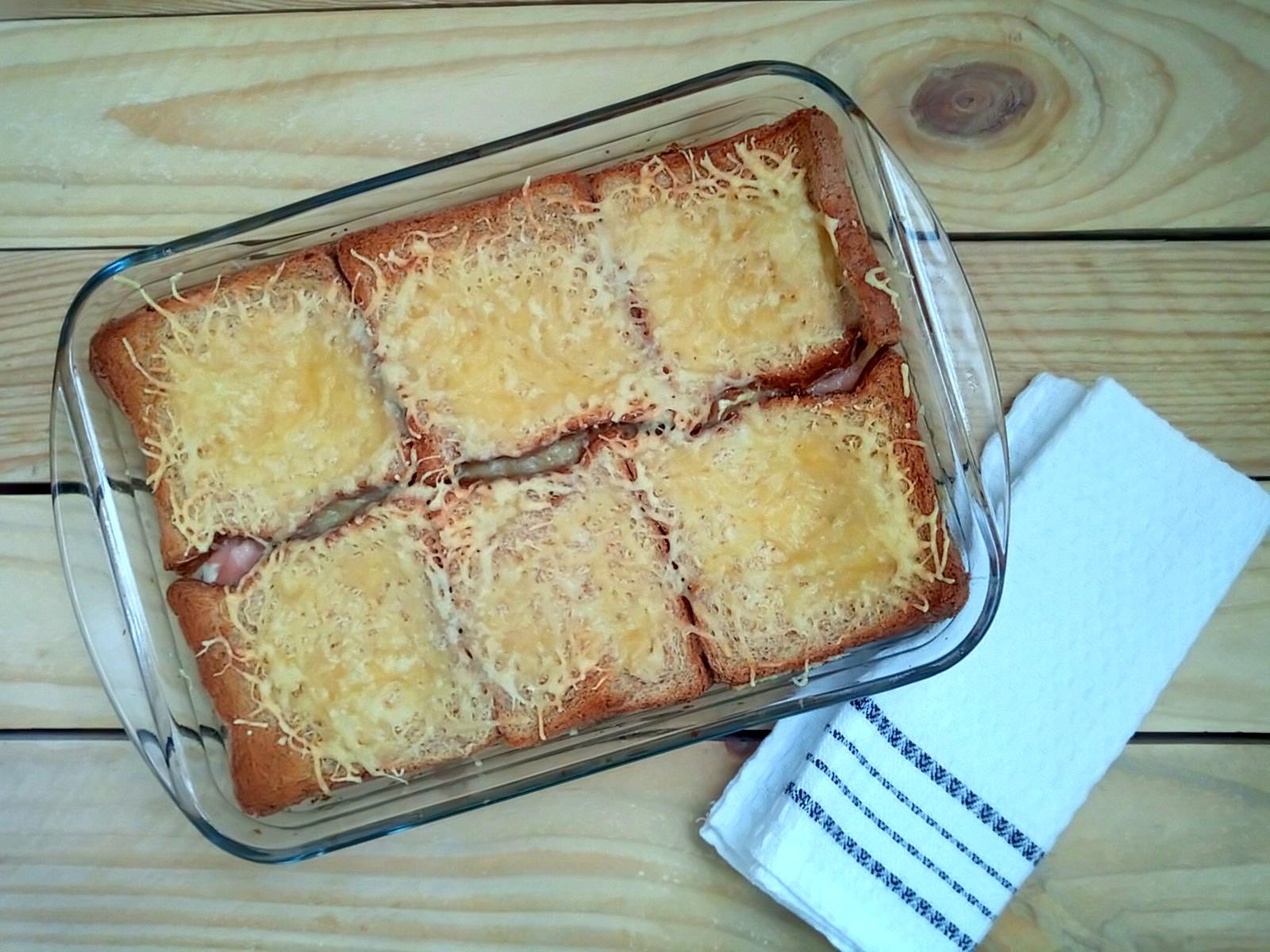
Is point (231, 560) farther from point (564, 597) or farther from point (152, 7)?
point (152, 7)

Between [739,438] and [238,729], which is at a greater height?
[739,438]

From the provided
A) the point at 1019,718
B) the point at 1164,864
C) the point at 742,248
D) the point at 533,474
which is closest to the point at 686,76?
the point at 742,248

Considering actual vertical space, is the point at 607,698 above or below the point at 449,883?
above

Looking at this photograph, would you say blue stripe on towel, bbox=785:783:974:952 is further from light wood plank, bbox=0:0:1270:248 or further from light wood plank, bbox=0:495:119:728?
light wood plank, bbox=0:495:119:728

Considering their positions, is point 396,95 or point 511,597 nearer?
point 511,597

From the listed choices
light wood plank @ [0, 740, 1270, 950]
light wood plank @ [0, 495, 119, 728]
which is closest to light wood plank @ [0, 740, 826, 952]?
light wood plank @ [0, 740, 1270, 950]

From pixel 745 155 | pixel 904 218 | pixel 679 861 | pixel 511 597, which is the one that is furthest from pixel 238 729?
pixel 904 218

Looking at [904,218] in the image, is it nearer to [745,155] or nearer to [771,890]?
[745,155]
